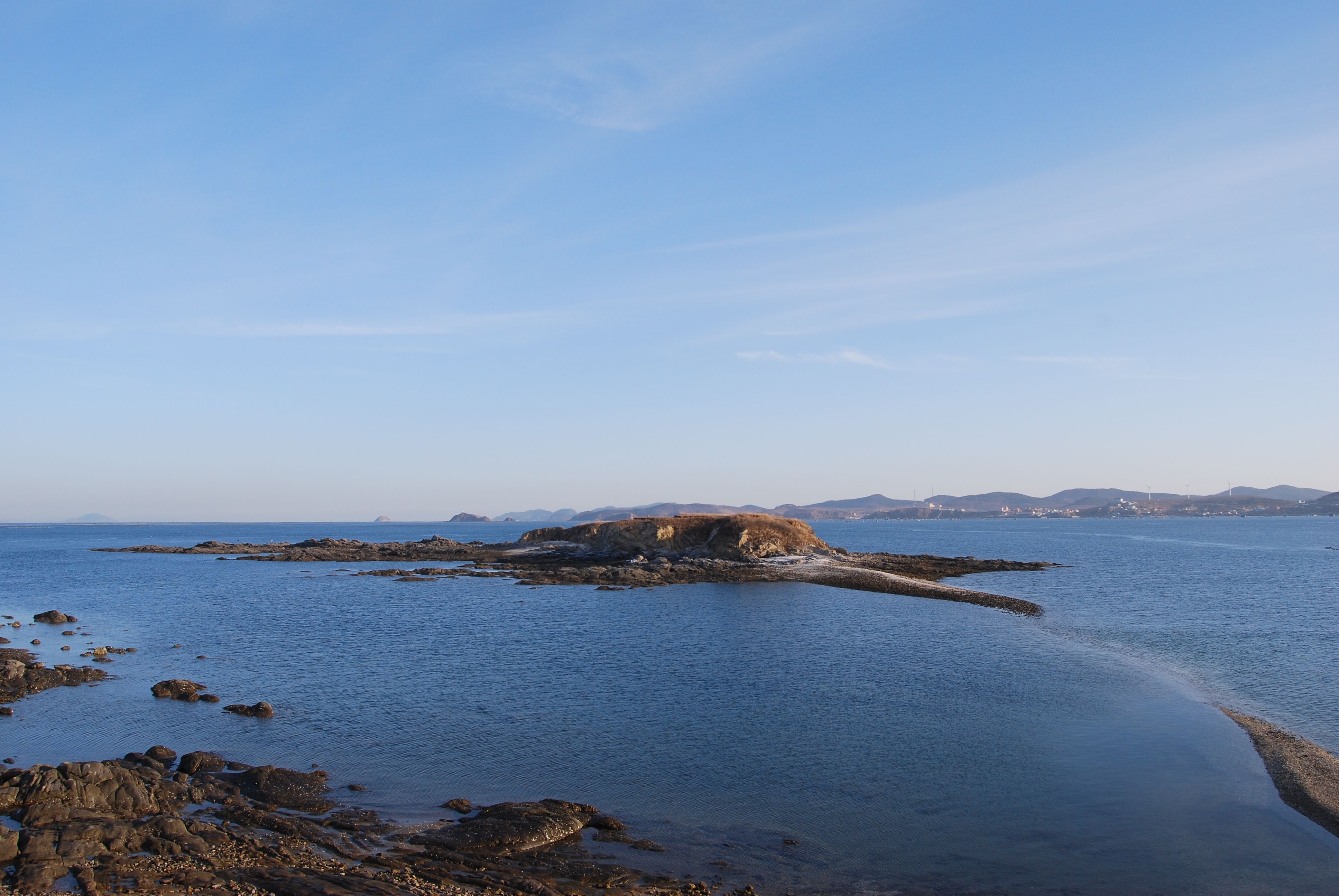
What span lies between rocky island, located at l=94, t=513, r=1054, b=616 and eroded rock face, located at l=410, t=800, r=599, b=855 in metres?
42.0

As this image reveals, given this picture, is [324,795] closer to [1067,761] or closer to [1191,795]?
[1067,761]

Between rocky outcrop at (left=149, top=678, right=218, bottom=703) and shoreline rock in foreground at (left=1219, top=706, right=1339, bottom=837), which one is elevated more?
rocky outcrop at (left=149, top=678, right=218, bottom=703)

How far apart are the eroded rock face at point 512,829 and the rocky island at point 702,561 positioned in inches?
1654

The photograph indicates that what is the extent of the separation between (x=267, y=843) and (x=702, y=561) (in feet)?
218

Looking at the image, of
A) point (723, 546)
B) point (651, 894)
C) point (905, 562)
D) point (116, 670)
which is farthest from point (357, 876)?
point (905, 562)

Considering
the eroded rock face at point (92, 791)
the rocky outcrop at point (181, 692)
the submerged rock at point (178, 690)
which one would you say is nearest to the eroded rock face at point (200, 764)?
the eroded rock face at point (92, 791)

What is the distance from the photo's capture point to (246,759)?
21.9m

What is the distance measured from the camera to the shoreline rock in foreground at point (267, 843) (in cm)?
1372

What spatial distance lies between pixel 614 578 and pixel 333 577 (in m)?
30.1

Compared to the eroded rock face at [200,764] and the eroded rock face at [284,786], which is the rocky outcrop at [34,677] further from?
the eroded rock face at [284,786]

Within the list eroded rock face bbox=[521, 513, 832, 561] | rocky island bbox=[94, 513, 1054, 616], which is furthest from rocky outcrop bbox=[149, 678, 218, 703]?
eroded rock face bbox=[521, 513, 832, 561]

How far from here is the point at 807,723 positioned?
1021 inches

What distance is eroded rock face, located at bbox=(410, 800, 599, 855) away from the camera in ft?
52.6

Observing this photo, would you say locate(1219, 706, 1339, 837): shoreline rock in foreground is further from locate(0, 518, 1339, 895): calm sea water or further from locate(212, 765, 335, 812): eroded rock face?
locate(212, 765, 335, 812): eroded rock face
